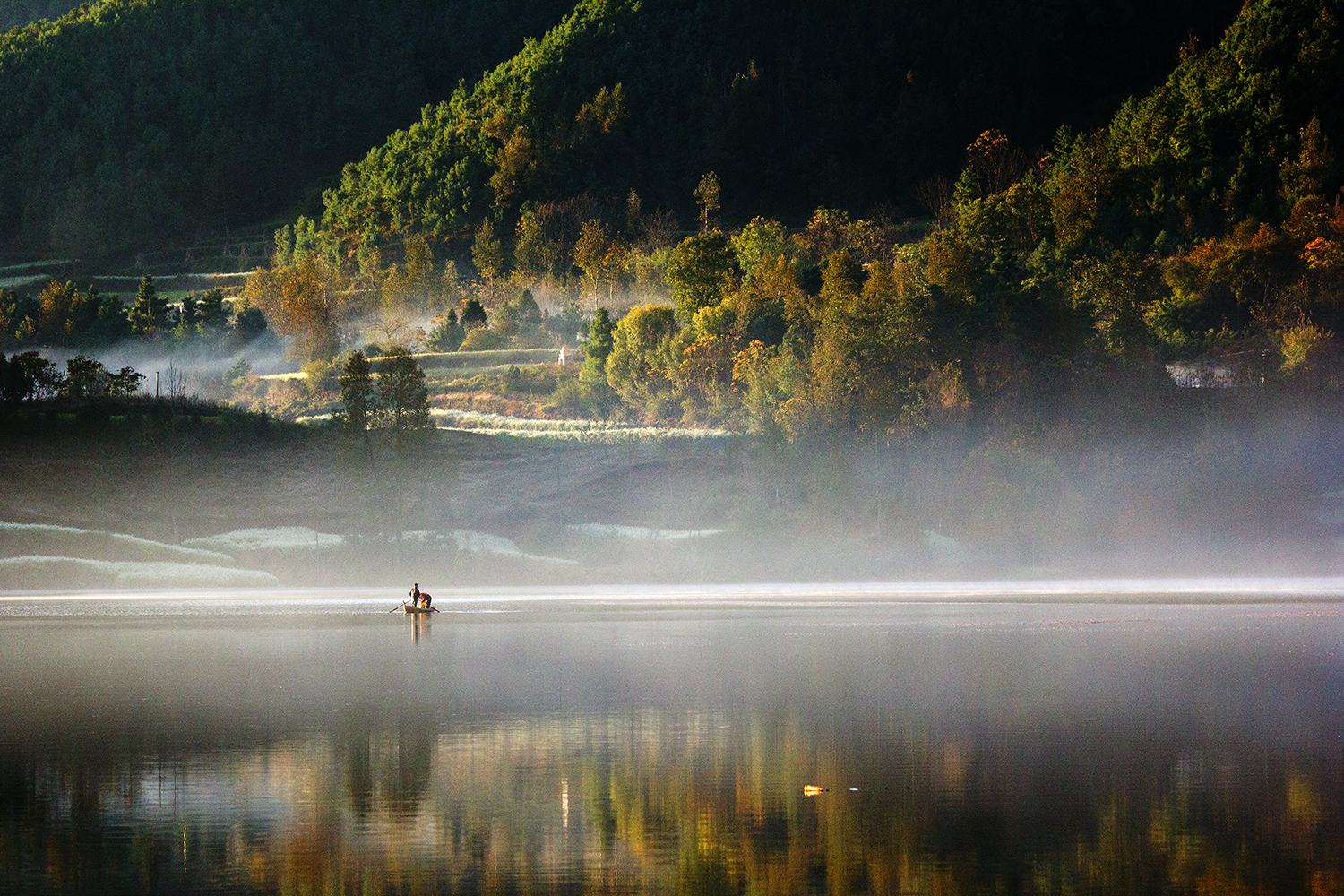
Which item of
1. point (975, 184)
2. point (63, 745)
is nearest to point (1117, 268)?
point (975, 184)

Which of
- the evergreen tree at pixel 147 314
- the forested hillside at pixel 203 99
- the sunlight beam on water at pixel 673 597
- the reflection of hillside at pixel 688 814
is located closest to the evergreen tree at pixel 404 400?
the sunlight beam on water at pixel 673 597

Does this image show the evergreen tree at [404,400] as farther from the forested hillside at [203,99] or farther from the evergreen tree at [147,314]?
the forested hillside at [203,99]

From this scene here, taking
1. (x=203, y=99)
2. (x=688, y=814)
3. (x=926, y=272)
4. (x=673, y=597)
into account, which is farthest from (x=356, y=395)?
(x=203, y=99)

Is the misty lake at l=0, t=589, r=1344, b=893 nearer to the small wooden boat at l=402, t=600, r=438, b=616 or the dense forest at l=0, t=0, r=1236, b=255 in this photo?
the small wooden boat at l=402, t=600, r=438, b=616

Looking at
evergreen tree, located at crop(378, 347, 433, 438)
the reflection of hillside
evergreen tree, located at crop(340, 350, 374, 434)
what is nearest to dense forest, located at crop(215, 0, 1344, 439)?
evergreen tree, located at crop(378, 347, 433, 438)

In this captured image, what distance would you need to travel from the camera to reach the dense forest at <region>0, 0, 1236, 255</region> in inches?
5103

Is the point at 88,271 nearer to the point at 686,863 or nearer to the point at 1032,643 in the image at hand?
the point at 1032,643

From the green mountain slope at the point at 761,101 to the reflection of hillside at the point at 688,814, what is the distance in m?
105

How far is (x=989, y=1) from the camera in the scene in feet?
506

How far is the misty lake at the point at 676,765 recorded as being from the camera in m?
12.9

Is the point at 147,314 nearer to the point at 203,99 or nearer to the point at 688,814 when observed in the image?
the point at 203,99

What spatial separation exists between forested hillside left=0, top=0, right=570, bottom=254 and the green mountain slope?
32.0 metres

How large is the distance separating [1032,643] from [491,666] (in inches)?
444

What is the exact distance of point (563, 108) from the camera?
132m
